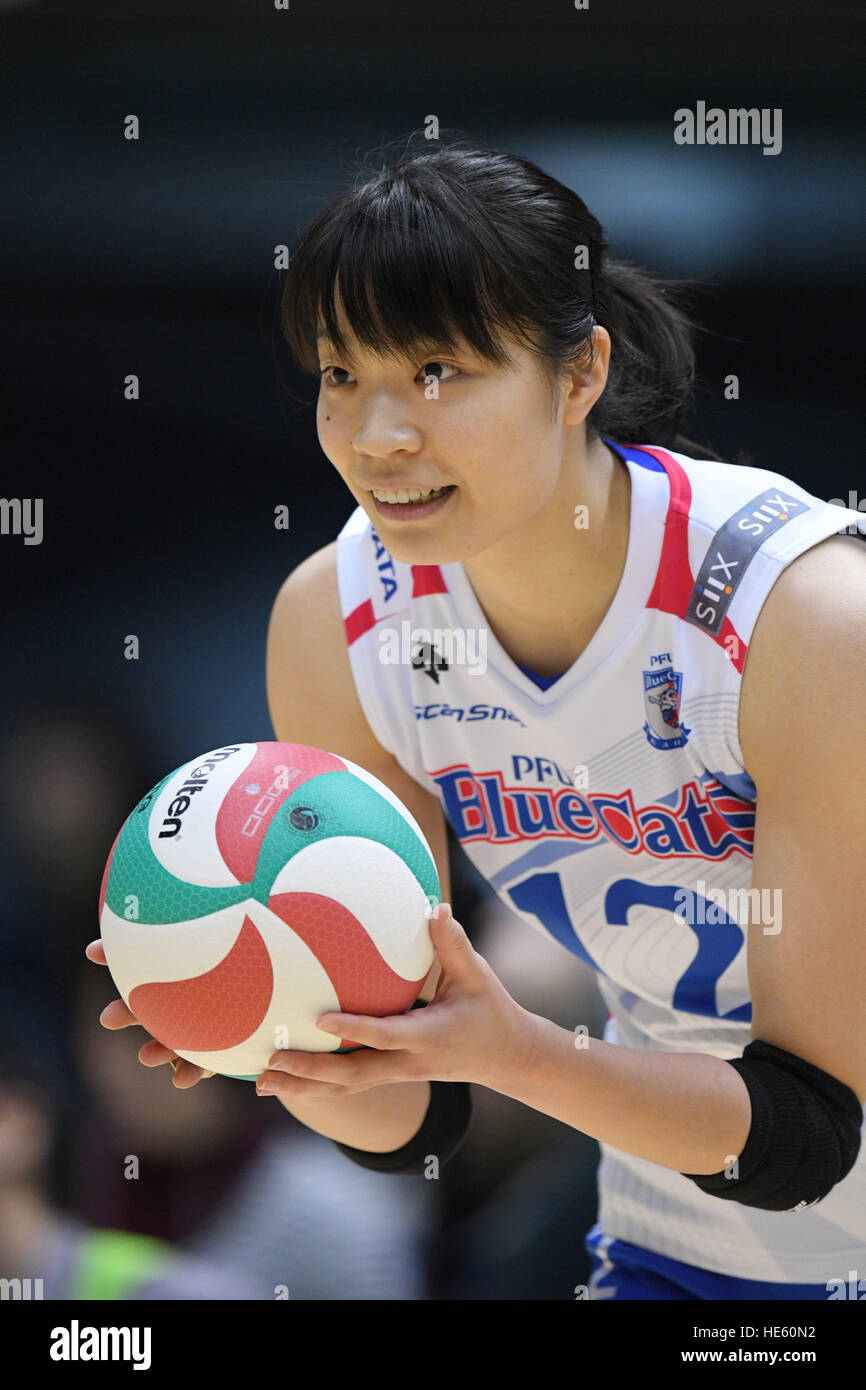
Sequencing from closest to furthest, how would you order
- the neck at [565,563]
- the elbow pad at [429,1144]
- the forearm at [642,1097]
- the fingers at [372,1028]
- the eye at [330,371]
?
1. the fingers at [372,1028]
2. the forearm at [642,1097]
3. the eye at [330,371]
4. the neck at [565,563]
5. the elbow pad at [429,1144]

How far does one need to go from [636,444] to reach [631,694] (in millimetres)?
396

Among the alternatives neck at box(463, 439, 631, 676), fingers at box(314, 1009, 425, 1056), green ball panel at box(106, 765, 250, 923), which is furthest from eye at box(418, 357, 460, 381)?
fingers at box(314, 1009, 425, 1056)

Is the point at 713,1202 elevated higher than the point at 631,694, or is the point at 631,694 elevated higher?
the point at 631,694

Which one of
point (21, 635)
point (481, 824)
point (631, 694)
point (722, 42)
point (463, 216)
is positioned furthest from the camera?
point (21, 635)

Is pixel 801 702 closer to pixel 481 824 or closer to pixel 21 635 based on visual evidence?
pixel 481 824

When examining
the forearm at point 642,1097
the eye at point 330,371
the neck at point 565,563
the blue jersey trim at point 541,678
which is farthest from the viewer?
the blue jersey trim at point 541,678

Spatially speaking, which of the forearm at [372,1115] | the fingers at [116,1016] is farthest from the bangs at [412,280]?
the forearm at [372,1115]

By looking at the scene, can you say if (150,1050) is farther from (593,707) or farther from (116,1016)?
(593,707)

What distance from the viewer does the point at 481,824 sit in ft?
6.84

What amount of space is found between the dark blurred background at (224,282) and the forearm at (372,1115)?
1.42 meters

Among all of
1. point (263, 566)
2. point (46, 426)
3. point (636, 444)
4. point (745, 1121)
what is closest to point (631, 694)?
point (636, 444)

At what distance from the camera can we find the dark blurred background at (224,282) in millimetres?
3711

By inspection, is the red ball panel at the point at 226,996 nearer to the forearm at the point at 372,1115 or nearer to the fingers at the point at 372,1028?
the fingers at the point at 372,1028

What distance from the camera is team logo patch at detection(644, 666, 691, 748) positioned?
1.90 metres
